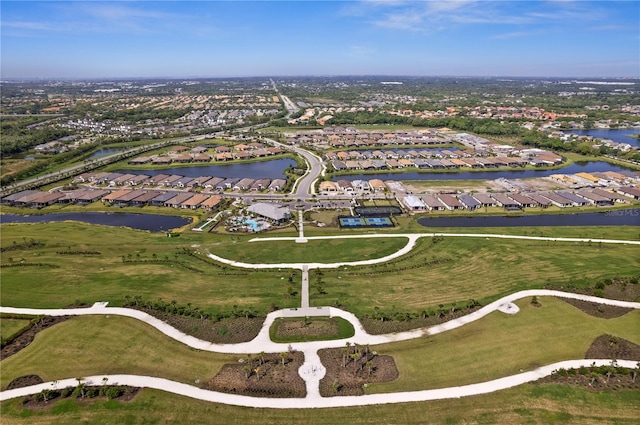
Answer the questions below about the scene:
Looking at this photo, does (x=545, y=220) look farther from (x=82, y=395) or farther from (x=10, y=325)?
(x=10, y=325)

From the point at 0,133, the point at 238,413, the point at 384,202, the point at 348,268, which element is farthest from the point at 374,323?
the point at 0,133

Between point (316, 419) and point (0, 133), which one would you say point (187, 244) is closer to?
point (316, 419)

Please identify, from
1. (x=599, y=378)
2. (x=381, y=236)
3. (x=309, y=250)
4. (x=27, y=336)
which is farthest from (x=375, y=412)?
(x=381, y=236)

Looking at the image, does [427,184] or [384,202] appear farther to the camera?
[427,184]

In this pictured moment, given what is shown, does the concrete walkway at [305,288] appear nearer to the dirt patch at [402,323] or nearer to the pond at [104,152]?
the dirt patch at [402,323]

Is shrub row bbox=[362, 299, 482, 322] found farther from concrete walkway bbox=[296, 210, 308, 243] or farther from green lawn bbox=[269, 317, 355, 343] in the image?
concrete walkway bbox=[296, 210, 308, 243]
